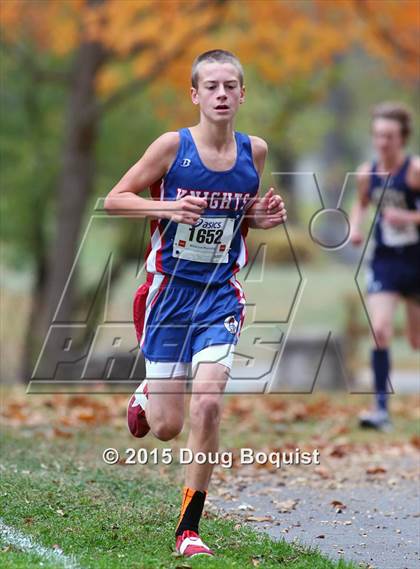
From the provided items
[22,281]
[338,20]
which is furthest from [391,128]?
[22,281]

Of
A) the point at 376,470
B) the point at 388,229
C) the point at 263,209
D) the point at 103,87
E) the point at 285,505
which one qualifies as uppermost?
the point at 263,209

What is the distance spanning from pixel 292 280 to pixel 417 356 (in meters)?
9.10

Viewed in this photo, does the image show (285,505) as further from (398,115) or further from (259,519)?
A: (398,115)

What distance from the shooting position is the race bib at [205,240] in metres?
5.48

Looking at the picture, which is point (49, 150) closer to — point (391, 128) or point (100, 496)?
point (391, 128)

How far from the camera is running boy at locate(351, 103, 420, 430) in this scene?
31.6 ft

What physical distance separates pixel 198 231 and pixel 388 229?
457 cm

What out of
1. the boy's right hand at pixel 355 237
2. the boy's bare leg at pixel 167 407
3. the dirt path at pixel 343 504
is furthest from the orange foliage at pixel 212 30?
the boy's bare leg at pixel 167 407

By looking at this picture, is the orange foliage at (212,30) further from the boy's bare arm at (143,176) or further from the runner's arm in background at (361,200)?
the boy's bare arm at (143,176)

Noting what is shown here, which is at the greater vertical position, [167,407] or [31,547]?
[167,407]

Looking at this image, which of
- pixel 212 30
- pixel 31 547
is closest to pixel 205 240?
Answer: pixel 31 547

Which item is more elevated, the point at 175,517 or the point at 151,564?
the point at 151,564

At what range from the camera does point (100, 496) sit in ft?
20.8

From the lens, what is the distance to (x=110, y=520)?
5664 mm
